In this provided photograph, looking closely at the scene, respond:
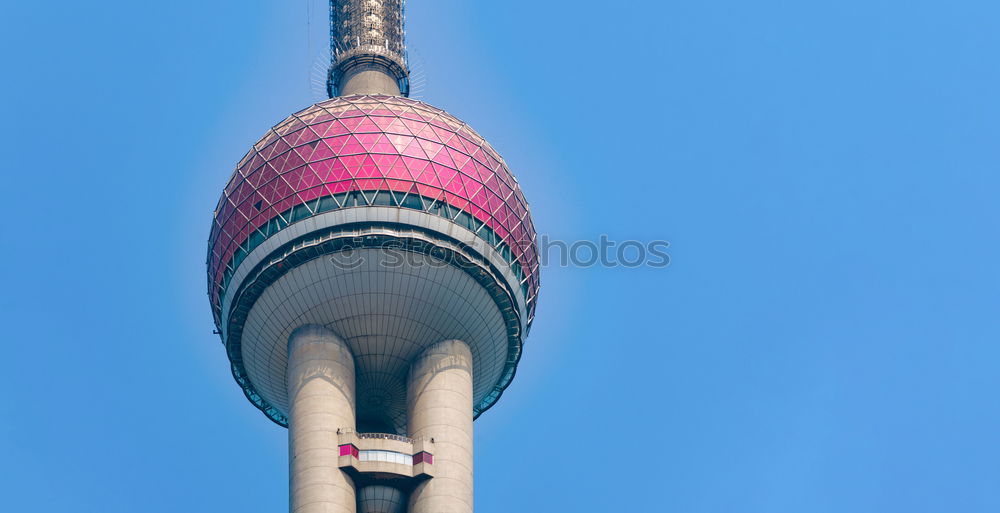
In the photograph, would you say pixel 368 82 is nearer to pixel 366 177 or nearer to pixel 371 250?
pixel 366 177

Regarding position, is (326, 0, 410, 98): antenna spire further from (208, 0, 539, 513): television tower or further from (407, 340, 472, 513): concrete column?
(407, 340, 472, 513): concrete column

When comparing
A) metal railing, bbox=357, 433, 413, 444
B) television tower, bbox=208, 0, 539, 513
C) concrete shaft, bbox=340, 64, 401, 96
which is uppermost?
concrete shaft, bbox=340, 64, 401, 96

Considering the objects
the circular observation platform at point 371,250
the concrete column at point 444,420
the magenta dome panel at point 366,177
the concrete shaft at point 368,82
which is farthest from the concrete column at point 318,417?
the concrete shaft at point 368,82

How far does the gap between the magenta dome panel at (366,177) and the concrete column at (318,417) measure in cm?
857

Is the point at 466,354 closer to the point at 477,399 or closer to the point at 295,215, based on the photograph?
the point at 477,399

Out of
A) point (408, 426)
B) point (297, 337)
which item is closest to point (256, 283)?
point (297, 337)

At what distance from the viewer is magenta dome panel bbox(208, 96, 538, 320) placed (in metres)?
99.5

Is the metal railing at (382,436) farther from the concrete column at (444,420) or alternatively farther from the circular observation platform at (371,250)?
the circular observation platform at (371,250)

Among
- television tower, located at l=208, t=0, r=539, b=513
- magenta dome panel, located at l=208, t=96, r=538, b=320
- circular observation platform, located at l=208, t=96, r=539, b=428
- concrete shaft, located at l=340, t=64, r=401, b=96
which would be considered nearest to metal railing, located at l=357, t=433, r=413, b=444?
television tower, located at l=208, t=0, r=539, b=513

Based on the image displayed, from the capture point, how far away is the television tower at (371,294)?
95688mm

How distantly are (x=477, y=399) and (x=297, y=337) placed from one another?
53.8 ft

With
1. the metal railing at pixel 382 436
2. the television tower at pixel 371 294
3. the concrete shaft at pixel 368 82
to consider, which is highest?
the concrete shaft at pixel 368 82

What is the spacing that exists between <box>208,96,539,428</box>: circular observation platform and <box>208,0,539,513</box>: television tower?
10 centimetres

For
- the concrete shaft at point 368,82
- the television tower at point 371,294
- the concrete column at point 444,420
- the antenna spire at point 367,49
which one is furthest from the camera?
the antenna spire at point 367,49
